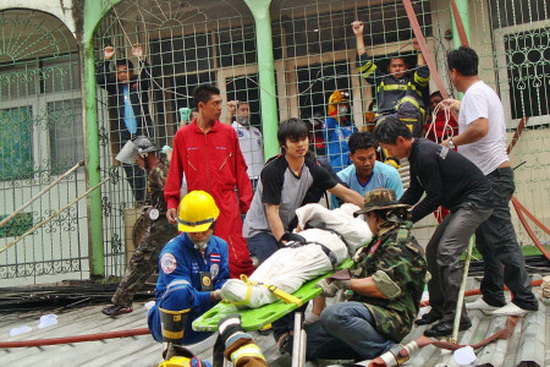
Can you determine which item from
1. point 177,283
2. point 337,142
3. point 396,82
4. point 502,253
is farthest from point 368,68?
point 177,283

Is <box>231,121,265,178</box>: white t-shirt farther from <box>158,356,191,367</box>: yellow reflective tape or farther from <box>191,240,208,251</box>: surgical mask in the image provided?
<box>158,356,191,367</box>: yellow reflective tape

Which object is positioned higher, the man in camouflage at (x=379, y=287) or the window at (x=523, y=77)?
the window at (x=523, y=77)

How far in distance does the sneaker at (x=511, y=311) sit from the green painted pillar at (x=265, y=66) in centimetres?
392

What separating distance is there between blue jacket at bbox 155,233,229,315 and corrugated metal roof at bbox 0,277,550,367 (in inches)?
26.5

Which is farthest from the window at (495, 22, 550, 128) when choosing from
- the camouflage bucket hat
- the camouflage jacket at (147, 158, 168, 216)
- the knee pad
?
the knee pad

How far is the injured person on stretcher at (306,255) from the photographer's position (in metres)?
3.90

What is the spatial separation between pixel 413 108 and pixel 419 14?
1.69 m

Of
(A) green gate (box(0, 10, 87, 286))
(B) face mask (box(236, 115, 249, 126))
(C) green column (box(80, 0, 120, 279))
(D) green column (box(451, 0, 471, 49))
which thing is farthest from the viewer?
(A) green gate (box(0, 10, 87, 286))

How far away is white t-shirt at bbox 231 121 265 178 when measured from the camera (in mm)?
8609

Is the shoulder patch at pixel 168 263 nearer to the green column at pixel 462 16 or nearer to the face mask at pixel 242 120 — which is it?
the face mask at pixel 242 120

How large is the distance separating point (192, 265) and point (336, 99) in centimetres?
426

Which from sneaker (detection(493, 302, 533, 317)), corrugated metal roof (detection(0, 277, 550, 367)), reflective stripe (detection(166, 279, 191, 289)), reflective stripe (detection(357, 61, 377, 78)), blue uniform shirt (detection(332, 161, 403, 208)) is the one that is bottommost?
corrugated metal roof (detection(0, 277, 550, 367))

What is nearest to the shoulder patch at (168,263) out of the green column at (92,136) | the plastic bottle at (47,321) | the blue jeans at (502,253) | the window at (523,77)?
the blue jeans at (502,253)

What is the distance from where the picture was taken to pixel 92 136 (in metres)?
9.09
